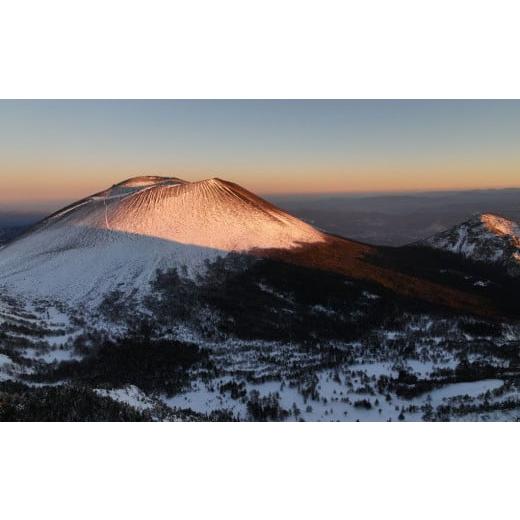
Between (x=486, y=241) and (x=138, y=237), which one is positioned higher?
(x=138, y=237)

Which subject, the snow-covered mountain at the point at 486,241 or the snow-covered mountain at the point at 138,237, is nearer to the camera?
the snow-covered mountain at the point at 138,237

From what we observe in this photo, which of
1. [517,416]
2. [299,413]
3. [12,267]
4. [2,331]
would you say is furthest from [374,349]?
[12,267]

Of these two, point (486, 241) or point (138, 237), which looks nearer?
point (138, 237)

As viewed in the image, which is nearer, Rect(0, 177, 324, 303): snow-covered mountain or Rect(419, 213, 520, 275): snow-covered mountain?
Rect(0, 177, 324, 303): snow-covered mountain

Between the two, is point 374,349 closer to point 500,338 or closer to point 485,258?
point 500,338
